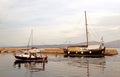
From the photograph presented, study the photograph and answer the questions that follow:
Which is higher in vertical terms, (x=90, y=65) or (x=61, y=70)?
A: (x=90, y=65)

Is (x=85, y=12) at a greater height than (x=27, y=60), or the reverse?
(x=85, y=12)

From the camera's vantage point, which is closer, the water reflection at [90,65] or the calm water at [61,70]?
the calm water at [61,70]

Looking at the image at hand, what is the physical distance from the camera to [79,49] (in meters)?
106

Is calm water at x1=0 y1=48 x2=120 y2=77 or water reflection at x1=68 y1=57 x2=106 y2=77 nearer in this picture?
calm water at x1=0 y1=48 x2=120 y2=77

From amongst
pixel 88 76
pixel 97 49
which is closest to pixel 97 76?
pixel 88 76

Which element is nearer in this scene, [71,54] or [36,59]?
[36,59]

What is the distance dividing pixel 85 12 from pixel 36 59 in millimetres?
37270

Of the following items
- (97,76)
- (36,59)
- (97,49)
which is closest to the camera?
(97,76)

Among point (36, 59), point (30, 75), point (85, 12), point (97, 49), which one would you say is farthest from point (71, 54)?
point (30, 75)

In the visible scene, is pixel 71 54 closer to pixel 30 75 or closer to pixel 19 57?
pixel 19 57

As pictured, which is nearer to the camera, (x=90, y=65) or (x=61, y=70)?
(x=61, y=70)

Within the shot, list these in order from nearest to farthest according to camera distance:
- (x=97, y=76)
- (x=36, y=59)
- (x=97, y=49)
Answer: (x=97, y=76)
(x=36, y=59)
(x=97, y=49)

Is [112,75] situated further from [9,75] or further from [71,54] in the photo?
[71,54]

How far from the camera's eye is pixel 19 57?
79000 millimetres
